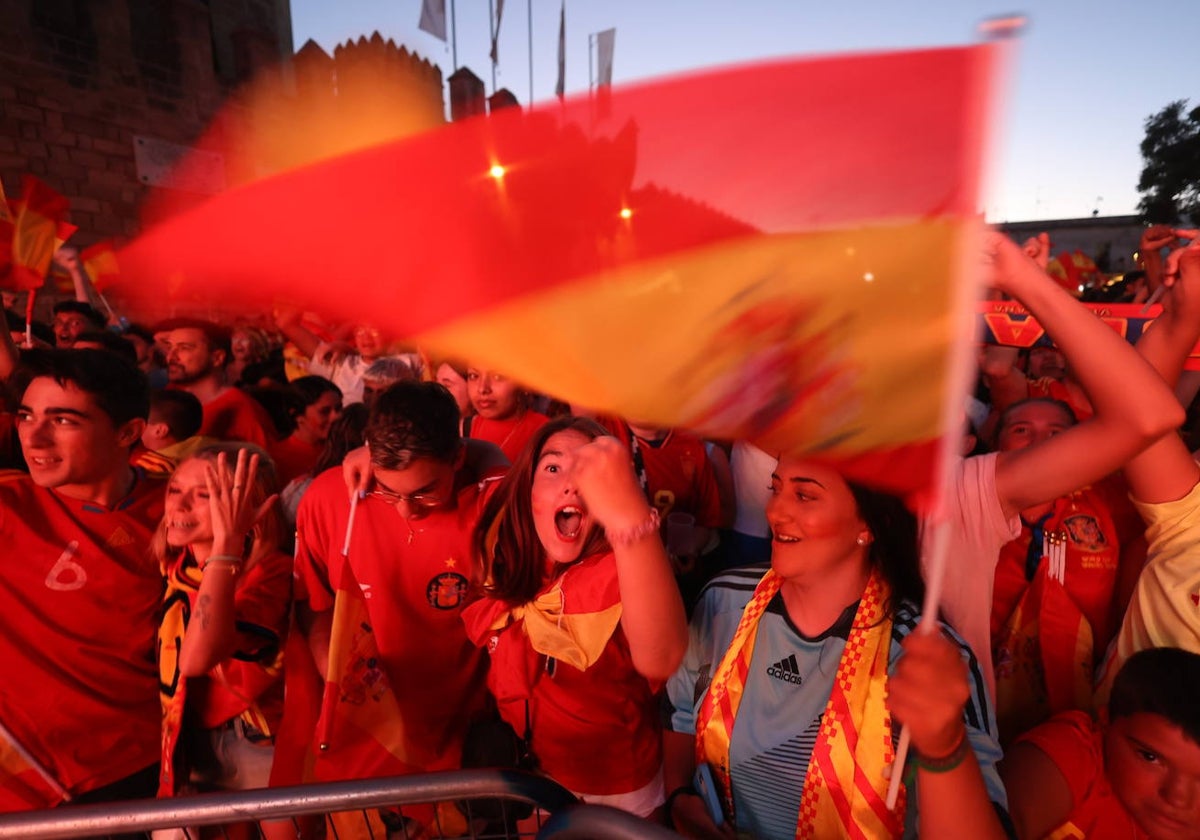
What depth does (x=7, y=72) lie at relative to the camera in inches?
427

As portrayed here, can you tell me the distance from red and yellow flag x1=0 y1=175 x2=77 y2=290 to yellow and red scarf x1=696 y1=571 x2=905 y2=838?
521 centimetres

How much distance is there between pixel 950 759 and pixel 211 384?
4.51 m

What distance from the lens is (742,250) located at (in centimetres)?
183

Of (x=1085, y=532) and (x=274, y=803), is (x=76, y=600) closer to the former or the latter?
(x=274, y=803)

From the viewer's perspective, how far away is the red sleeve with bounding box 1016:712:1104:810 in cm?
154

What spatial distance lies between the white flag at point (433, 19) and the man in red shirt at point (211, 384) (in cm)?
1021

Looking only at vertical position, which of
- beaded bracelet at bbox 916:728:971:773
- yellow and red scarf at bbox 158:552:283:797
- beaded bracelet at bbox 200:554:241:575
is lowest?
yellow and red scarf at bbox 158:552:283:797

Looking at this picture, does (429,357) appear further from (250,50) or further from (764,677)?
(250,50)

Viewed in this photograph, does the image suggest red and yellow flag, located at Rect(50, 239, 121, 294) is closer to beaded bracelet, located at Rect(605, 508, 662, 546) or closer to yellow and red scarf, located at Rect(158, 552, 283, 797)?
yellow and red scarf, located at Rect(158, 552, 283, 797)

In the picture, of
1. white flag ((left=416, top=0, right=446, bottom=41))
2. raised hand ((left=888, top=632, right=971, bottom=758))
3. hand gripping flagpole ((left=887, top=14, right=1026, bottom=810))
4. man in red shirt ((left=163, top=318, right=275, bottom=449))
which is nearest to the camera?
hand gripping flagpole ((left=887, top=14, right=1026, bottom=810))

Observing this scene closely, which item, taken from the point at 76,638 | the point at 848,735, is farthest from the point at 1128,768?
the point at 76,638

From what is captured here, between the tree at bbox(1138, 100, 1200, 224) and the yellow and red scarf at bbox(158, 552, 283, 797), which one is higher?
the tree at bbox(1138, 100, 1200, 224)

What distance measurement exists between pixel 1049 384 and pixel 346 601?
347 centimetres

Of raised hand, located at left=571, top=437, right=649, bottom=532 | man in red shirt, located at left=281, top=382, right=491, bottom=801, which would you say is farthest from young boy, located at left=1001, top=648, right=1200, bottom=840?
man in red shirt, located at left=281, top=382, right=491, bottom=801
